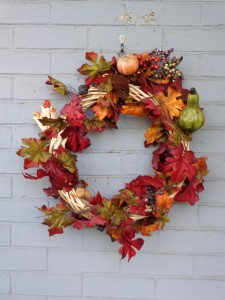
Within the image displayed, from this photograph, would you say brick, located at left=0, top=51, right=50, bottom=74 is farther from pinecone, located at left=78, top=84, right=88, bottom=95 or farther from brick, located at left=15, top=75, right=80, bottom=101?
pinecone, located at left=78, top=84, right=88, bottom=95

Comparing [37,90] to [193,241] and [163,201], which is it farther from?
[193,241]

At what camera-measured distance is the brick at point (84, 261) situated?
1.85 m

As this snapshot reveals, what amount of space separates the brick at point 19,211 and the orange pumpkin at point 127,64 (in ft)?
2.23

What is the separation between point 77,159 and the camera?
181 centimetres

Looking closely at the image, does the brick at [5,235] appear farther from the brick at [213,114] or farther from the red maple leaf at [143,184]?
the brick at [213,114]

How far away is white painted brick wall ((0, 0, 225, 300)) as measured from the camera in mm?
1748

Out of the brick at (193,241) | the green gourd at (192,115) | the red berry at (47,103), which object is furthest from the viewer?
the brick at (193,241)

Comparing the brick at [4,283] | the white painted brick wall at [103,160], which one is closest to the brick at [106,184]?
the white painted brick wall at [103,160]

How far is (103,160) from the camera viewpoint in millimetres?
1804

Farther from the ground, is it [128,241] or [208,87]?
[208,87]

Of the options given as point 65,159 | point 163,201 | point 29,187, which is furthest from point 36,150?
point 163,201

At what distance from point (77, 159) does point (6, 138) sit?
32 cm

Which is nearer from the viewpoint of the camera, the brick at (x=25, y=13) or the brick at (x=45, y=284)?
the brick at (x=25, y=13)

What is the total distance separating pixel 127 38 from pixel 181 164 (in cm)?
57
